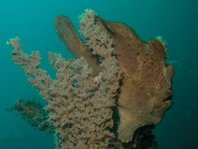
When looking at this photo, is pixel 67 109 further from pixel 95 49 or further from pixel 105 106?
pixel 95 49

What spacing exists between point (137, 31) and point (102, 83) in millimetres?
82046

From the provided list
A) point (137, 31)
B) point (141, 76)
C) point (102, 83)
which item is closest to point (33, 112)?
point (102, 83)

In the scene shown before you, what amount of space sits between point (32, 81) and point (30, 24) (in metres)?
113

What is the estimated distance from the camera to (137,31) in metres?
83.7

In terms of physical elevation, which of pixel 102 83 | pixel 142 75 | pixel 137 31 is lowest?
pixel 102 83

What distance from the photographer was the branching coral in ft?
10.2

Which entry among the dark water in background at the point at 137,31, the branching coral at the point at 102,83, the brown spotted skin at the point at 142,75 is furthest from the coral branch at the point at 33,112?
the brown spotted skin at the point at 142,75

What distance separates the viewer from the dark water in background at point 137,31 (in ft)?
69.3

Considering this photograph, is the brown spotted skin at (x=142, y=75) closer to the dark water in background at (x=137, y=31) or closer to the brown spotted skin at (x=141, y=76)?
the brown spotted skin at (x=141, y=76)

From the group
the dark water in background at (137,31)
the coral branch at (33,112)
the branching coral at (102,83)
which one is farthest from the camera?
the dark water in background at (137,31)

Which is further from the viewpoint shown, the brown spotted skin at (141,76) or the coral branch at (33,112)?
the coral branch at (33,112)

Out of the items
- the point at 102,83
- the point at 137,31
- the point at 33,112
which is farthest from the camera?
the point at 137,31

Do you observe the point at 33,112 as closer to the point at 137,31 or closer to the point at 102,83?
the point at 102,83

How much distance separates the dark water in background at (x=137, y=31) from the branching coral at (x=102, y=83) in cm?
40
